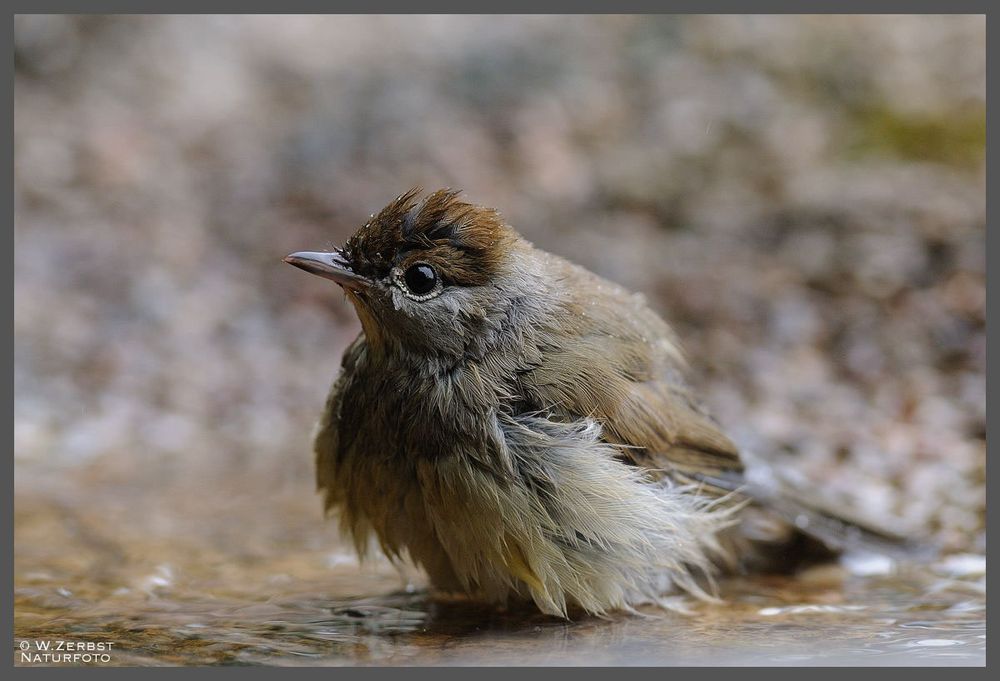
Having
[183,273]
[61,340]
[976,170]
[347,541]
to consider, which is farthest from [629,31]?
[347,541]

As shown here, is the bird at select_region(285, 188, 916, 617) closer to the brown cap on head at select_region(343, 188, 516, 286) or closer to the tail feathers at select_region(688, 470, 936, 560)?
the brown cap on head at select_region(343, 188, 516, 286)

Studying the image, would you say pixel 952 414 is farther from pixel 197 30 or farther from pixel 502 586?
pixel 197 30

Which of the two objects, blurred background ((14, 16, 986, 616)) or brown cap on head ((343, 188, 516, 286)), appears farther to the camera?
blurred background ((14, 16, 986, 616))

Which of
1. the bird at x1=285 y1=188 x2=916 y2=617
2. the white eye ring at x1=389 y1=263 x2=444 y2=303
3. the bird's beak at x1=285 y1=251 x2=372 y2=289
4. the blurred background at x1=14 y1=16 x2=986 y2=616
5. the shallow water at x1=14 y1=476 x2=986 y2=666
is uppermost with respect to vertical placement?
the blurred background at x1=14 y1=16 x2=986 y2=616

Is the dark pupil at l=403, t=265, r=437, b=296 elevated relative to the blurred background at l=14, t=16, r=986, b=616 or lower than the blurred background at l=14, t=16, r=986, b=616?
lower

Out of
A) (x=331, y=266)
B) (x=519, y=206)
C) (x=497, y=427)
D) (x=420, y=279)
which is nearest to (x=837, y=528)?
(x=497, y=427)

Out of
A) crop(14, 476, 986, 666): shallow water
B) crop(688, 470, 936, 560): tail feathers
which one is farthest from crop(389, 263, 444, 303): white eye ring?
crop(688, 470, 936, 560): tail feathers

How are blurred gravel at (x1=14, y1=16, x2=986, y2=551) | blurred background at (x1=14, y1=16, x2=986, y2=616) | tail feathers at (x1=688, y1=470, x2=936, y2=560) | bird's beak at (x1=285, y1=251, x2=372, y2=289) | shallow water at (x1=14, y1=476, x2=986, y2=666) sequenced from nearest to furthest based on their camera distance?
1. shallow water at (x1=14, y1=476, x2=986, y2=666)
2. bird's beak at (x1=285, y1=251, x2=372, y2=289)
3. tail feathers at (x1=688, y1=470, x2=936, y2=560)
4. blurred background at (x1=14, y1=16, x2=986, y2=616)
5. blurred gravel at (x1=14, y1=16, x2=986, y2=551)

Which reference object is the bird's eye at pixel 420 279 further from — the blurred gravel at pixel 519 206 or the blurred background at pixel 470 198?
the blurred gravel at pixel 519 206
